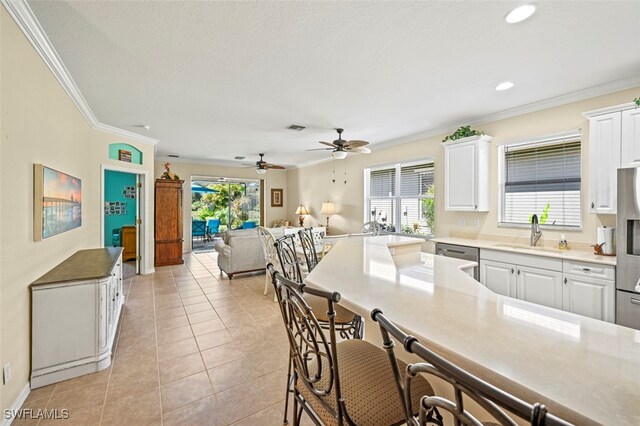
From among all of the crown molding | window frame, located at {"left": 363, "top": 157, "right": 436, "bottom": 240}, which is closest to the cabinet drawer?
window frame, located at {"left": 363, "top": 157, "right": 436, "bottom": 240}

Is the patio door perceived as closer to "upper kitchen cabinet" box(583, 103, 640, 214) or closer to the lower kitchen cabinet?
the lower kitchen cabinet

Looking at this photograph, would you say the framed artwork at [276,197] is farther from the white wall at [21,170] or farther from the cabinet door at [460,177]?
the white wall at [21,170]

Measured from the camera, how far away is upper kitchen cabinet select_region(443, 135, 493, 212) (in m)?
3.98

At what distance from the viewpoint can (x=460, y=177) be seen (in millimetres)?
4172

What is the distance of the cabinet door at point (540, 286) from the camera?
2938 millimetres

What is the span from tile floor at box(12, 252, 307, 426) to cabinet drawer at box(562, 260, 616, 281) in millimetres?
2961

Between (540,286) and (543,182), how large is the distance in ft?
4.61

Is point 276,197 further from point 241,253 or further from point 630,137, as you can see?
point 630,137

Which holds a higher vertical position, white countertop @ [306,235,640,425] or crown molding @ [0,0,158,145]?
crown molding @ [0,0,158,145]

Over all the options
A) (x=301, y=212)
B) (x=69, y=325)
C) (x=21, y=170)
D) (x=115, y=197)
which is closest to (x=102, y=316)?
(x=69, y=325)

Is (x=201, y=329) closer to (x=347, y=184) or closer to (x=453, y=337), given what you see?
(x=453, y=337)

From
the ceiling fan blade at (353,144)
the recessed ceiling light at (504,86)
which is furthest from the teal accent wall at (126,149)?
the recessed ceiling light at (504,86)

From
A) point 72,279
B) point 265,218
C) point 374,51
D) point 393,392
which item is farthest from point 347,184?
point 393,392

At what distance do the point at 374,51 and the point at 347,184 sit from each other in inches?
180
